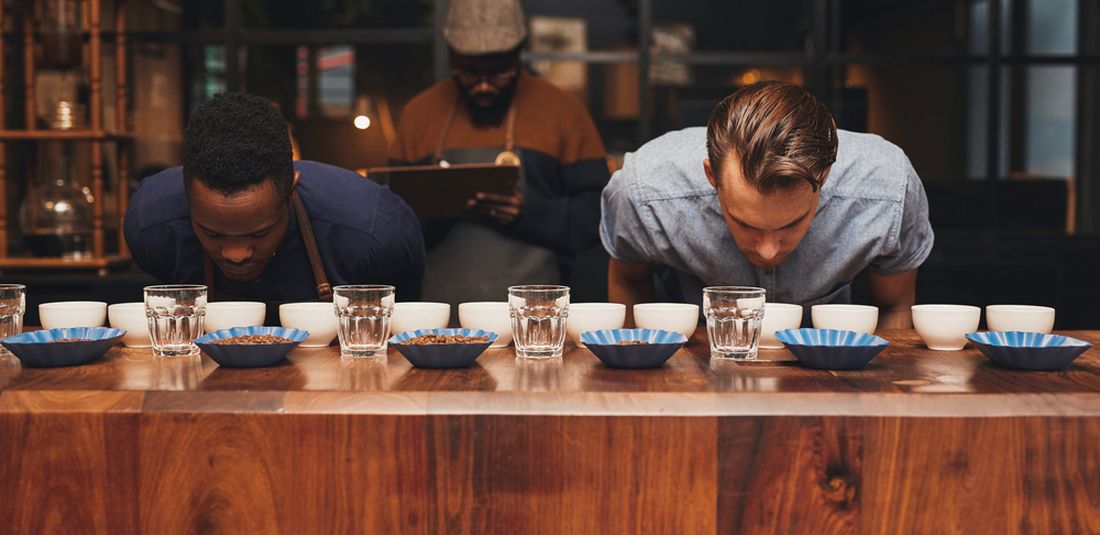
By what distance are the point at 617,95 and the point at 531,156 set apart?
255 cm

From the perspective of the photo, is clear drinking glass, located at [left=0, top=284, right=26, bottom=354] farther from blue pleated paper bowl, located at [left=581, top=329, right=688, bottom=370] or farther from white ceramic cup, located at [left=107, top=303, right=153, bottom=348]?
blue pleated paper bowl, located at [left=581, top=329, right=688, bottom=370]

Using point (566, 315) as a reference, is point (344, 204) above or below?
above

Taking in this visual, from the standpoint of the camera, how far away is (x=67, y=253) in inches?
143

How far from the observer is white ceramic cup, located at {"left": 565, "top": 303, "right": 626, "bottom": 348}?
71.2 inches

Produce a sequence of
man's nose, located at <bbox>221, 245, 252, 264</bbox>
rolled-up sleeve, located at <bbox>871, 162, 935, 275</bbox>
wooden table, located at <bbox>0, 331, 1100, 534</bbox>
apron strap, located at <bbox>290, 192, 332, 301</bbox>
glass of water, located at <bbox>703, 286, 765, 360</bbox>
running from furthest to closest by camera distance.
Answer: apron strap, located at <bbox>290, 192, 332, 301</bbox> → rolled-up sleeve, located at <bbox>871, 162, 935, 275</bbox> → man's nose, located at <bbox>221, 245, 252, 264</bbox> → glass of water, located at <bbox>703, 286, 765, 360</bbox> → wooden table, located at <bbox>0, 331, 1100, 534</bbox>

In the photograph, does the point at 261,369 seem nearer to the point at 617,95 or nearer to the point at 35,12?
the point at 35,12

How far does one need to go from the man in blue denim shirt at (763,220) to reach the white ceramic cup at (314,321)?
693 mm

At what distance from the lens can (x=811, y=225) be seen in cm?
218

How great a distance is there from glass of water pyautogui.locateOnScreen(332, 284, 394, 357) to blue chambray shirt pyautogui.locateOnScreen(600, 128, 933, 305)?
2.37ft

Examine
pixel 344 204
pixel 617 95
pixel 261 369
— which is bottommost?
pixel 261 369

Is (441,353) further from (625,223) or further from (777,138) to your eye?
(625,223)

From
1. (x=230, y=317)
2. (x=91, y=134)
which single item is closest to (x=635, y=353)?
(x=230, y=317)

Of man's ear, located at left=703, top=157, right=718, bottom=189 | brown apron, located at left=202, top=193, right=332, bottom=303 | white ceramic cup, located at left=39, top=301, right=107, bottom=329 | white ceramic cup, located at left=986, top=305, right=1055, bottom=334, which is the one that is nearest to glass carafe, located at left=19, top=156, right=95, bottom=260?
brown apron, located at left=202, top=193, right=332, bottom=303

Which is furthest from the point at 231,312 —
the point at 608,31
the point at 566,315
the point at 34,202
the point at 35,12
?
the point at 608,31
